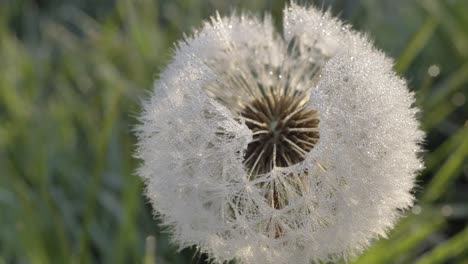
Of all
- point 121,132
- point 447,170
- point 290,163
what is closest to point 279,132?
point 290,163

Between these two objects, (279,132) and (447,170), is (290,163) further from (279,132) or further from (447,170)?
(447,170)

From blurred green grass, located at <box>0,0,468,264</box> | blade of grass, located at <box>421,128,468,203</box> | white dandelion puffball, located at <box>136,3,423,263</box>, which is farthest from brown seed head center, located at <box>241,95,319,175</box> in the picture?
blade of grass, located at <box>421,128,468,203</box>

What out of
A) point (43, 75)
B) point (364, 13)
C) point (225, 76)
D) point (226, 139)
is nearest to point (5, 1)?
point (43, 75)

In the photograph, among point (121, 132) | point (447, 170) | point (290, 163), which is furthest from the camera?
point (121, 132)

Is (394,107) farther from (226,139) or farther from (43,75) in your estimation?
(43,75)

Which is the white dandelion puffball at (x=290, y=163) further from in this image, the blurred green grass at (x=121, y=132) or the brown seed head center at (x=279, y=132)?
the blurred green grass at (x=121, y=132)

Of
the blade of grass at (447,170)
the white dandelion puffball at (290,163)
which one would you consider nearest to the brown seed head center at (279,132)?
the white dandelion puffball at (290,163)

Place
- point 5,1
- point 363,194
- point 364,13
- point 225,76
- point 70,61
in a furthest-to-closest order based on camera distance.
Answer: point 5,1, point 70,61, point 364,13, point 225,76, point 363,194
